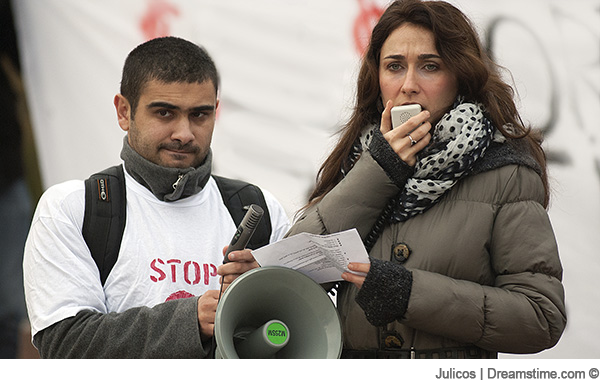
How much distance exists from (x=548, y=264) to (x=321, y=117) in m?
1.53

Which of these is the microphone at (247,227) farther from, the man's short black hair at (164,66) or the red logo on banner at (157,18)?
the red logo on banner at (157,18)

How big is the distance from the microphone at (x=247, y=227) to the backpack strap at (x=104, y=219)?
16.5 inches

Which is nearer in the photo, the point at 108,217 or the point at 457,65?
the point at 457,65

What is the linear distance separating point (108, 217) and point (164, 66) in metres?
0.52

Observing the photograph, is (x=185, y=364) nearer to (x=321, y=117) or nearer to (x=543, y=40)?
(x=321, y=117)

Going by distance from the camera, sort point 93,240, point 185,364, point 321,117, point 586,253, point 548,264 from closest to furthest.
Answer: point 185,364
point 548,264
point 93,240
point 586,253
point 321,117

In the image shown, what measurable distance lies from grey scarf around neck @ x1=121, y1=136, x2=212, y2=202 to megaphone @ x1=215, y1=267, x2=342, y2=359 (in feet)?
1.95

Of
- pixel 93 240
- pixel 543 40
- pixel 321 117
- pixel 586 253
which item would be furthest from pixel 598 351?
pixel 93 240

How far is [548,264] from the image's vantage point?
1.92 metres

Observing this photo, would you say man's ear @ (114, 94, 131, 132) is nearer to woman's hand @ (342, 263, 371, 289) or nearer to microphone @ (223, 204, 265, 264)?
microphone @ (223, 204, 265, 264)

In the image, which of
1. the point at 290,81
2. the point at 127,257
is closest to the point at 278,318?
the point at 127,257

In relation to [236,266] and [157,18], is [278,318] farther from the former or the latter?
[157,18]

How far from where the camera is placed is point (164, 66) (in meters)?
2.54

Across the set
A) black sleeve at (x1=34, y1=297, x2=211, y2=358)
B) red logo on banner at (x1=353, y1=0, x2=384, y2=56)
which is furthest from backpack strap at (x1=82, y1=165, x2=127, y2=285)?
red logo on banner at (x1=353, y1=0, x2=384, y2=56)
